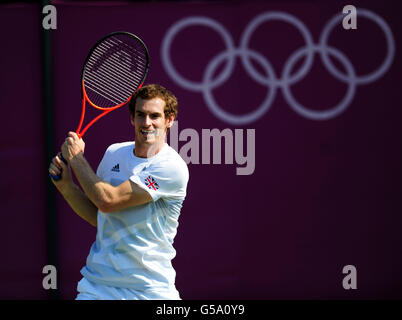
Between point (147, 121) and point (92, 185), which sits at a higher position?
point (147, 121)

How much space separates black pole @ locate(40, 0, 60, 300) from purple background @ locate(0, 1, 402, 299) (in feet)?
0.17

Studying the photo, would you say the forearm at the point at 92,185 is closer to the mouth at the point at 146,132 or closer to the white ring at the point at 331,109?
the mouth at the point at 146,132

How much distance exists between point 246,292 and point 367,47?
7.88 feet

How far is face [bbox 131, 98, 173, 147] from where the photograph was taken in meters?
3.66

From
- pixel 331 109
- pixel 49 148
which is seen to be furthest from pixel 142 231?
pixel 331 109

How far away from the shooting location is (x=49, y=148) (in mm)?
5855

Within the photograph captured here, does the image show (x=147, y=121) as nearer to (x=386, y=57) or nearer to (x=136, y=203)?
(x=136, y=203)

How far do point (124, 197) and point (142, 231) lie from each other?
0.21 m

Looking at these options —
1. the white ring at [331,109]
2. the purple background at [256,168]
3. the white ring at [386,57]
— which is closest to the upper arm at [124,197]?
the purple background at [256,168]

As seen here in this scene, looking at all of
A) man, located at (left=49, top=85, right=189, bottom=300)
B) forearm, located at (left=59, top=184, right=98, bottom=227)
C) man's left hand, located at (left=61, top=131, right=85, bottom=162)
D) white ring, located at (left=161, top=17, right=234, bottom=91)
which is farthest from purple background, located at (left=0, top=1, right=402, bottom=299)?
man's left hand, located at (left=61, top=131, right=85, bottom=162)

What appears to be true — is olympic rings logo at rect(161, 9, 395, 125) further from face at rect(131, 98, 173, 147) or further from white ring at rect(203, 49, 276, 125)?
face at rect(131, 98, 173, 147)

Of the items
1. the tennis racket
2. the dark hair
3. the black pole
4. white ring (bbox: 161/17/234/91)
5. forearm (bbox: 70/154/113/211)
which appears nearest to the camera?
forearm (bbox: 70/154/113/211)

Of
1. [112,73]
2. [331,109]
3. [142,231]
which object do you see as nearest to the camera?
[142,231]

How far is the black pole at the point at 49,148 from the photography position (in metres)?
5.80
